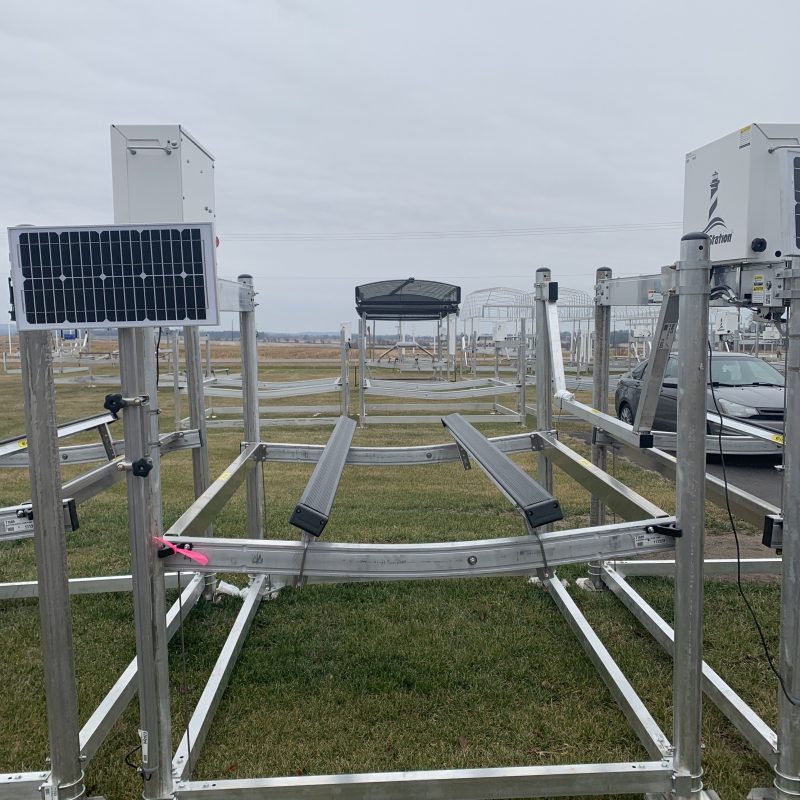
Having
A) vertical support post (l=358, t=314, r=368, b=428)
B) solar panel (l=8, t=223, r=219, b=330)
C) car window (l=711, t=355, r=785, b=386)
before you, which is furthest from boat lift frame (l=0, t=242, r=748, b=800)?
vertical support post (l=358, t=314, r=368, b=428)

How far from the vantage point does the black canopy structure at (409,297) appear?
11836 mm

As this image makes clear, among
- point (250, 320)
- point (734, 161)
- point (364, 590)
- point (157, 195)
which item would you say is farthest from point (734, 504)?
point (157, 195)

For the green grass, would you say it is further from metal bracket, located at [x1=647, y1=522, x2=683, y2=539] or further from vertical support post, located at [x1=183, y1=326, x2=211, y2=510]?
metal bracket, located at [x1=647, y1=522, x2=683, y2=539]

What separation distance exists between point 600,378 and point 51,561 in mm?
3292

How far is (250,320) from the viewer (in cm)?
415

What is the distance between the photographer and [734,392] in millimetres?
9312

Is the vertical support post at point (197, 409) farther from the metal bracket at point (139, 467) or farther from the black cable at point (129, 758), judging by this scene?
A: the metal bracket at point (139, 467)

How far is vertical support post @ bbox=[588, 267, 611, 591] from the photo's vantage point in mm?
4211

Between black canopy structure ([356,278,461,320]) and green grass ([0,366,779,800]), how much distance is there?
23.3ft

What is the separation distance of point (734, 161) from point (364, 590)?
10.4ft

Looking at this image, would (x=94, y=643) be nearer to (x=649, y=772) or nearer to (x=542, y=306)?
(x=649, y=772)

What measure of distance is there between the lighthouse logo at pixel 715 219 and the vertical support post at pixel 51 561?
268 centimetres

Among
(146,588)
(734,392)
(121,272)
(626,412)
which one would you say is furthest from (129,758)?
(626,412)

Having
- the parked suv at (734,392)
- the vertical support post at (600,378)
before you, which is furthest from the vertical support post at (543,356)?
the parked suv at (734,392)
